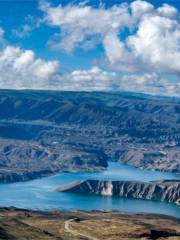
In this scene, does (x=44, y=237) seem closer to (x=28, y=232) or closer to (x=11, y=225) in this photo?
(x=28, y=232)

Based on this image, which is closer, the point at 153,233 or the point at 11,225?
the point at 153,233

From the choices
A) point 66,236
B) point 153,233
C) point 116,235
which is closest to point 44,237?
point 66,236

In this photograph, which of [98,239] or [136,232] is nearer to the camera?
[98,239]

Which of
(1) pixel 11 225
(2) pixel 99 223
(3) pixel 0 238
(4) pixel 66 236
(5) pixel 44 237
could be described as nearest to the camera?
(3) pixel 0 238

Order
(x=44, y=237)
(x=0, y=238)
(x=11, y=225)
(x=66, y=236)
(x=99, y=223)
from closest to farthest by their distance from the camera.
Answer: (x=0, y=238) < (x=44, y=237) < (x=66, y=236) < (x=11, y=225) < (x=99, y=223)

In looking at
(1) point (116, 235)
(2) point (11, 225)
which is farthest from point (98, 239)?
(2) point (11, 225)

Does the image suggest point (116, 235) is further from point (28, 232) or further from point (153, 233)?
point (28, 232)

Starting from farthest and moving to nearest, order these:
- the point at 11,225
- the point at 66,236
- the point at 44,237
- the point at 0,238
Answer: the point at 11,225 < the point at 66,236 < the point at 44,237 < the point at 0,238

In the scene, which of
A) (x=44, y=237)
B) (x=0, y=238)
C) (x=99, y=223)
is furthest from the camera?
(x=99, y=223)
